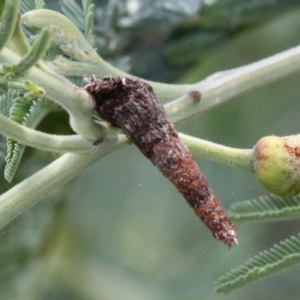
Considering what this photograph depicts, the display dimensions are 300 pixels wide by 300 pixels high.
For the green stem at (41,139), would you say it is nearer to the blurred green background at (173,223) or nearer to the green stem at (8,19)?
the green stem at (8,19)

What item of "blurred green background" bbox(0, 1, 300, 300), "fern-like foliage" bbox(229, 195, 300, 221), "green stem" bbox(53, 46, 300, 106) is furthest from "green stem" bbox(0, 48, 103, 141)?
"blurred green background" bbox(0, 1, 300, 300)

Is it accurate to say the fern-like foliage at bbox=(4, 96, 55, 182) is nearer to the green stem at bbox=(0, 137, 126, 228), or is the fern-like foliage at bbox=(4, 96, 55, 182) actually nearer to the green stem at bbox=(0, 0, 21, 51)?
the green stem at bbox=(0, 137, 126, 228)

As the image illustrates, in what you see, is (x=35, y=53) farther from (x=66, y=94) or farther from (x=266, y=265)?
(x=266, y=265)

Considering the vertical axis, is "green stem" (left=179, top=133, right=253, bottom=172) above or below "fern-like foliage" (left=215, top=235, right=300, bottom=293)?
above

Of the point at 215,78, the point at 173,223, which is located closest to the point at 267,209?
the point at 215,78

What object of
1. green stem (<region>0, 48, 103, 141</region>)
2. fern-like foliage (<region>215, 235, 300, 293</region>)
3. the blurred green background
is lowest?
the blurred green background

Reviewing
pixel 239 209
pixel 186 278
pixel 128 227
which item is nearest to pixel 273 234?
pixel 186 278

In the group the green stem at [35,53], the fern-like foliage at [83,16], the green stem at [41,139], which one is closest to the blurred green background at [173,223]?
the fern-like foliage at [83,16]

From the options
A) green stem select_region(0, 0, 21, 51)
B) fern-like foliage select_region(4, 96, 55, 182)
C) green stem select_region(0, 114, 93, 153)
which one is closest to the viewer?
green stem select_region(0, 0, 21, 51)

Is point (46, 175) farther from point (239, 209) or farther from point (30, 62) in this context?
point (239, 209)
